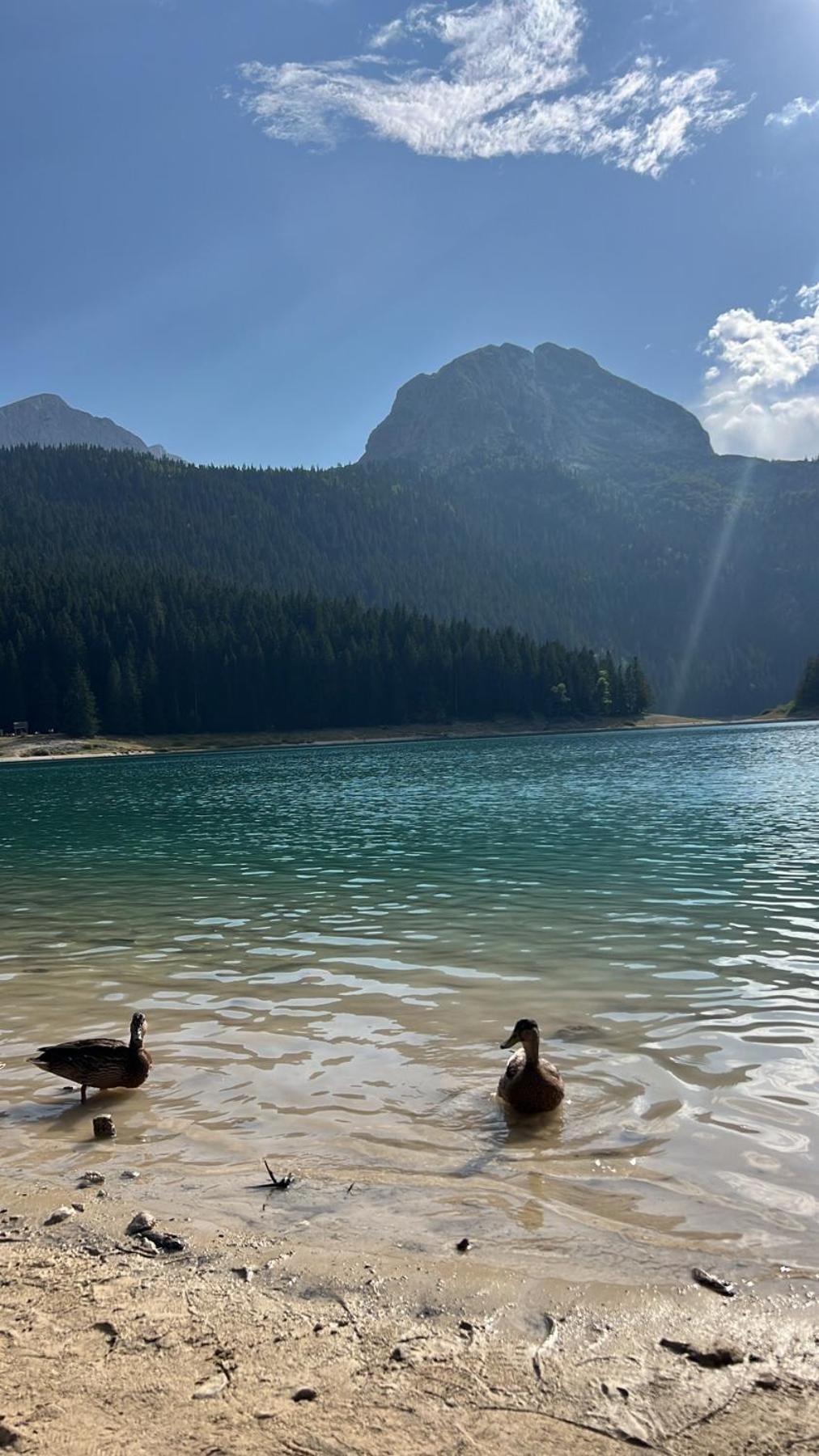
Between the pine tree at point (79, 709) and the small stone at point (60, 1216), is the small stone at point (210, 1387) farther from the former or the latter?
the pine tree at point (79, 709)

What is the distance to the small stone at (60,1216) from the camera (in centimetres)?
719

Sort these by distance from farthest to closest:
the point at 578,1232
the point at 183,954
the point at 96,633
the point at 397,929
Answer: the point at 96,633 → the point at 397,929 → the point at 183,954 → the point at 578,1232

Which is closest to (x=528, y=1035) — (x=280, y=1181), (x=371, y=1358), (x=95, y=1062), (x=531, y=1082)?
(x=531, y=1082)

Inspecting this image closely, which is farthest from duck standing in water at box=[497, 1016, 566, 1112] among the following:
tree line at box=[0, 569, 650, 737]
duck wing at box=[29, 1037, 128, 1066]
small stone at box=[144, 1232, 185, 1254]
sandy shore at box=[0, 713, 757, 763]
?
tree line at box=[0, 569, 650, 737]

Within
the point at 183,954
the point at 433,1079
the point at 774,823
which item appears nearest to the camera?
the point at 433,1079

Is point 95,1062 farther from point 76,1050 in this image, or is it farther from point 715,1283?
point 715,1283

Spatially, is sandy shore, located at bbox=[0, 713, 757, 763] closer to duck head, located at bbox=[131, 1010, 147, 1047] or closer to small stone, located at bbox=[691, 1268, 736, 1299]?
duck head, located at bbox=[131, 1010, 147, 1047]

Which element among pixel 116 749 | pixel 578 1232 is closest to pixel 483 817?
pixel 578 1232

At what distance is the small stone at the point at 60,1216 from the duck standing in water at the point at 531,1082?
4437 millimetres

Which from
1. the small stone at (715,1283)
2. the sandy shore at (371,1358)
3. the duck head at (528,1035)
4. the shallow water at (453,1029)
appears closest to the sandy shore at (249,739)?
the shallow water at (453,1029)

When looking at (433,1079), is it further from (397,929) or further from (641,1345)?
(397,929)

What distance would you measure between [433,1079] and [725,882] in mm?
14495

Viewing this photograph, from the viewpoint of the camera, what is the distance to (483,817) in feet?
135

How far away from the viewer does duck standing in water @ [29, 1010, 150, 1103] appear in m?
10.2
